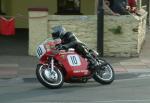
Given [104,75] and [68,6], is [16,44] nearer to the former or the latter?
[68,6]

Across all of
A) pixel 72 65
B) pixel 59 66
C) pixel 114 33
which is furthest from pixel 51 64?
pixel 114 33

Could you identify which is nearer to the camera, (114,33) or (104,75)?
(104,75)

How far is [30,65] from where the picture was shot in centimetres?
1565

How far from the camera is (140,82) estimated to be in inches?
522

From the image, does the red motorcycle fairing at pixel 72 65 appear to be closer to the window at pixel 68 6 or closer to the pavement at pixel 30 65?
the pavement at pixel 30 65

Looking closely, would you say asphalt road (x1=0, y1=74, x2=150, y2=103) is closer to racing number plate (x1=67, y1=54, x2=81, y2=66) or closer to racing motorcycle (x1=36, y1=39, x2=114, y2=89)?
racing motorcycle (x1=36, y1=39, x2=114, y2=89)

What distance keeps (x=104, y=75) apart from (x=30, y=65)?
3357 millimetres

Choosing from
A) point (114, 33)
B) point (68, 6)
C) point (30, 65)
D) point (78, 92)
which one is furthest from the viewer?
point (68, 6)

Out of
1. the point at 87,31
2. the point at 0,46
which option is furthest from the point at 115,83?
the point at 0,46

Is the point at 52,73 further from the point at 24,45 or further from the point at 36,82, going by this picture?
the point at 24,45

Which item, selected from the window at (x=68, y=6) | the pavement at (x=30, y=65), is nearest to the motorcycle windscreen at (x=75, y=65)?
the pavement at (x=30, y=65)

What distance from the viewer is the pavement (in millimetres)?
14477

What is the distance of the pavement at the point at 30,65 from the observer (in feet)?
47.5

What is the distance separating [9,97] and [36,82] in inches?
98.4
